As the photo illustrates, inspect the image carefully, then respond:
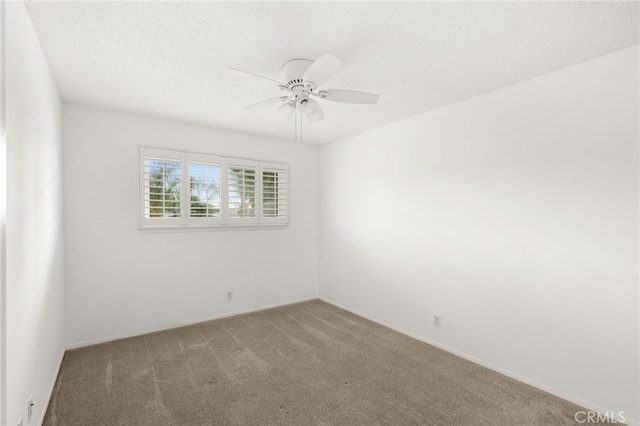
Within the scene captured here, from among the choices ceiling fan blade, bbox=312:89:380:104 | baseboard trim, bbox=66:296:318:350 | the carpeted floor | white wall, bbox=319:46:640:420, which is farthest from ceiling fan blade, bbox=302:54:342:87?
baseboard trim, bbox=66:296:318:350

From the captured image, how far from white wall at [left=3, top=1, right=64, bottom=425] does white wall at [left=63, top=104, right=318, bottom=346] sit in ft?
1.65

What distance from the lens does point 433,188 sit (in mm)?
3258

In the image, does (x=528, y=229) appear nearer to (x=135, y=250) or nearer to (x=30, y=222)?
(x=30, y=222)

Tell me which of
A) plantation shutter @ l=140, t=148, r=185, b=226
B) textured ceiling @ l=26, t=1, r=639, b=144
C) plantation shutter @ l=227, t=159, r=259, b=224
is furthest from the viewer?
plantation shutter @ l=227, t=159, r=259, b=224

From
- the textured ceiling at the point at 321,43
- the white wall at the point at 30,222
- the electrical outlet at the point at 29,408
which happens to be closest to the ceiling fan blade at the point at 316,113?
the textured ceiling at the point at 321,43

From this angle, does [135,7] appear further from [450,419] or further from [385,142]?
[450,419]

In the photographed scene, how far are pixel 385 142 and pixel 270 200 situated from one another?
1.87 metres

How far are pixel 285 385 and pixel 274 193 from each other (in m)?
2.72

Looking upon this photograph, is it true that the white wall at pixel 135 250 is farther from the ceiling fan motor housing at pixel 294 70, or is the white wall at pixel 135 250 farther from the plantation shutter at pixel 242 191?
the ceiling fan motor housing at pixel 294 70

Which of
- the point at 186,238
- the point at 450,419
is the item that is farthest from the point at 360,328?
the point at 186,238

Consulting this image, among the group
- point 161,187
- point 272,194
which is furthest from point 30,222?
point 272,194

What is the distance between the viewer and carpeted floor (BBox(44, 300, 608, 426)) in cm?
208

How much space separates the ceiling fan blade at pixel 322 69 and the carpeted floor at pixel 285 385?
2.32 m

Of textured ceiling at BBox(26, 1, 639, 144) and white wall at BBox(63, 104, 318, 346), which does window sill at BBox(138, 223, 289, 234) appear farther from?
textured ceiling at BBox(26, 1, 639, 144)
